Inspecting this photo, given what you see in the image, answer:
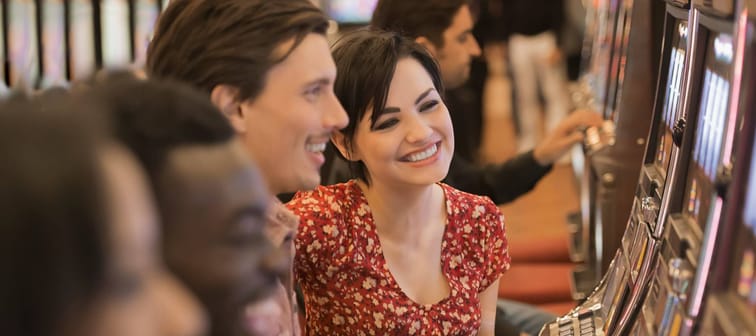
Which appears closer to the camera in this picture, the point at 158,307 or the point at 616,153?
the point at 158,307

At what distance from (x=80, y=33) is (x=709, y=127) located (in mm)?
4526

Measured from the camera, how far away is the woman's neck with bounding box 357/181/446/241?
7.38ft

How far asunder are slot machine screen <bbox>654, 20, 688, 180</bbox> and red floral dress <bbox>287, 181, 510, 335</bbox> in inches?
15.6

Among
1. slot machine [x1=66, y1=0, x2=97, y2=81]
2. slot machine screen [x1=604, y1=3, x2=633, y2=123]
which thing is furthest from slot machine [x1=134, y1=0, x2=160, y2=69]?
slot machine screen [x1=604, y1=3, x2=633, y2=123]

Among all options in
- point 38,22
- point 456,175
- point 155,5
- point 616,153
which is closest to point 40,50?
point 38,22

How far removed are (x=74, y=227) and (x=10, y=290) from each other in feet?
0.22

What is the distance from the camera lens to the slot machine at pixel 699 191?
143 cm

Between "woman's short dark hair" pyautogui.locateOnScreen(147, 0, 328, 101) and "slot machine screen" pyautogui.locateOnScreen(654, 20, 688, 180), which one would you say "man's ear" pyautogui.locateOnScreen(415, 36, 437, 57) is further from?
"woman's short dark hair" pyautogui.locateOnScreen(147, 0, 328, 101)

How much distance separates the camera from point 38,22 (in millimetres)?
5605

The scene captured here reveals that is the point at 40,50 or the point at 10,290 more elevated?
the point at 10,290

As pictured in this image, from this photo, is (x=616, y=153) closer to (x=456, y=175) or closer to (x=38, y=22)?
(x=456, y=175)

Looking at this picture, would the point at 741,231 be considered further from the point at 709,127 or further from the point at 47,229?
the point at 47,229

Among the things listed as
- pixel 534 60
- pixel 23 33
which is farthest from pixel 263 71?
pixel 534 60

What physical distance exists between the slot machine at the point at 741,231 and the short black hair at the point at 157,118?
61 cm
